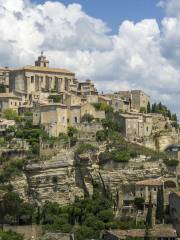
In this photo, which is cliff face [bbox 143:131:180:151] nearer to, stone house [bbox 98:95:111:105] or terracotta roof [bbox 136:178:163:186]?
stone house [bbox 98:95:111:105]

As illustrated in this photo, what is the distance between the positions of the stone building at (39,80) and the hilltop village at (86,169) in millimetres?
3998

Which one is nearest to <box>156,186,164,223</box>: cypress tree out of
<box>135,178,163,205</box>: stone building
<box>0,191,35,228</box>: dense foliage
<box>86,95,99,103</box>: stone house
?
<box>135,178,163,205</box>: stone building

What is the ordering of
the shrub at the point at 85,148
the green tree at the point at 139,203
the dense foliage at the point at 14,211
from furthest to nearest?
the shrub at the point at 85,148, the green tree at the point at 139,203, the dense foliage at the point at 14,211

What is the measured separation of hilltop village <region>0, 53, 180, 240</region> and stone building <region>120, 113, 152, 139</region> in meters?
0.11

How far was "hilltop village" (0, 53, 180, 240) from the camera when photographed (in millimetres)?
60875

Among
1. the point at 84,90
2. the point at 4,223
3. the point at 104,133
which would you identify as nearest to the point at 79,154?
the point at 104,133

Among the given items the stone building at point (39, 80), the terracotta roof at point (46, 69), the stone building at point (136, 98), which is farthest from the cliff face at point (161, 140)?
the terracotta roof at point (46, 69)

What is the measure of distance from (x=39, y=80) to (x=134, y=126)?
16.5 meters

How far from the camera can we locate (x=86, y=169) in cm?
6706

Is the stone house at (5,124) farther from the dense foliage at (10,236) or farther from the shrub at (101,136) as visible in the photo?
the dense foliage at (10,236)

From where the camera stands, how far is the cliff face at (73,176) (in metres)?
66.3

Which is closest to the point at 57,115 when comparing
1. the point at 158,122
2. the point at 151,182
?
the point at 158,122

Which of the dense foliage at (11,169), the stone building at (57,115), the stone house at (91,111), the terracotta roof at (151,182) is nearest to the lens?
the terracotta roof at (151,182)

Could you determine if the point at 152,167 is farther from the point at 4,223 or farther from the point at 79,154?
the point at 4,223
